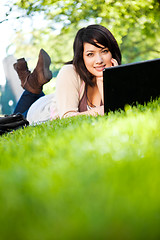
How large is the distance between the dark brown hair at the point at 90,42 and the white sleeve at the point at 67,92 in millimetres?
167

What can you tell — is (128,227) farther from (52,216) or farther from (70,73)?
(70,73)

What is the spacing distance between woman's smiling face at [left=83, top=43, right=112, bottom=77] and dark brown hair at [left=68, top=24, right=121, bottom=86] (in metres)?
0.07

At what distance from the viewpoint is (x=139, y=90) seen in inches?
112

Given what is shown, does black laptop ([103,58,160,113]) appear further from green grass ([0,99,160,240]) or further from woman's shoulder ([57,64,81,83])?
woman's shoulder ([57,64,81,83])

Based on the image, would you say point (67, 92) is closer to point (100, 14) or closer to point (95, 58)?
point (95, 58)

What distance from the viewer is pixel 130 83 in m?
2.81

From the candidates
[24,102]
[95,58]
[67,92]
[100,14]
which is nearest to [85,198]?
[67,92]

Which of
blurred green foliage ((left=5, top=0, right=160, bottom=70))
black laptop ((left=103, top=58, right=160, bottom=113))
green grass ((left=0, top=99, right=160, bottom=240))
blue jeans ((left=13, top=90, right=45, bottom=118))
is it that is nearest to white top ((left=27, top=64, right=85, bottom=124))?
black laptop ((left=103, top=58, right=160, bottom=113))

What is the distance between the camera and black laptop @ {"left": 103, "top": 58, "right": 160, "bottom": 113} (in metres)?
2.76

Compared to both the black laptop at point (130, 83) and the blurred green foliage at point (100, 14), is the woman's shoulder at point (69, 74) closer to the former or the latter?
the black laptop at point (130, 83)

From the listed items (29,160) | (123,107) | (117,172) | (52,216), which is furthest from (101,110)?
(52,216)

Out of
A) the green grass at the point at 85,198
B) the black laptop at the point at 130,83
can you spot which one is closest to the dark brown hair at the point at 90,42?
the black laptop at the point at 130,83

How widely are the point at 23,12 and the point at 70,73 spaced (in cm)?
678

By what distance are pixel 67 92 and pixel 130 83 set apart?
68.2 inches
